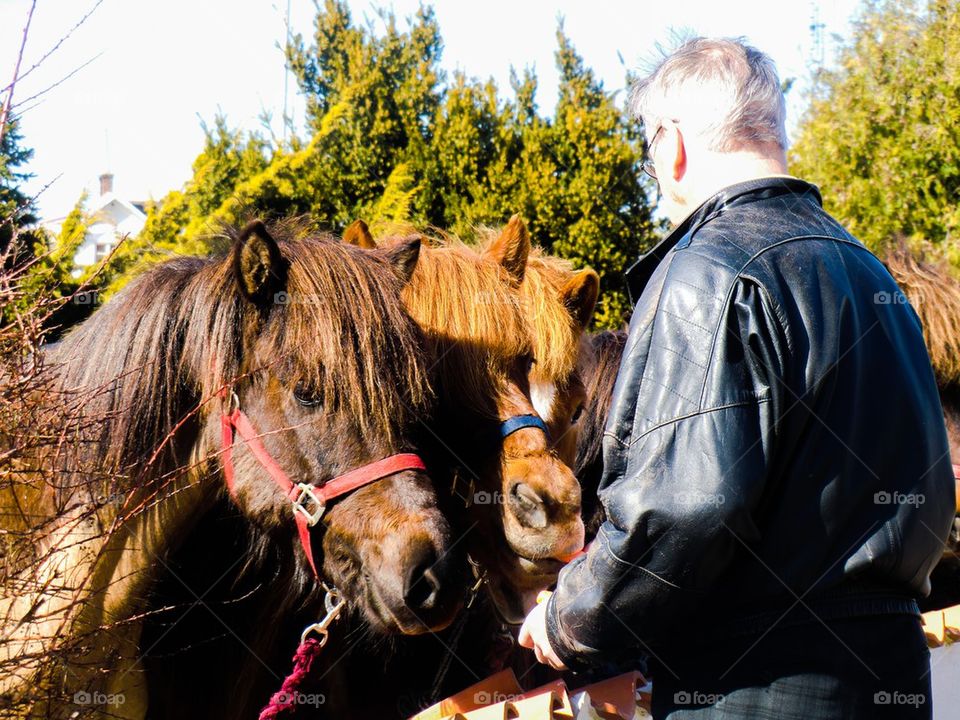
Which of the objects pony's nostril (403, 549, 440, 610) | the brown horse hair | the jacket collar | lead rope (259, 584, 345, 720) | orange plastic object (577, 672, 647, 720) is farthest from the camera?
the brown horse hair

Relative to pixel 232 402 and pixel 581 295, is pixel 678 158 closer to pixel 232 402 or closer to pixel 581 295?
pixel 232 402

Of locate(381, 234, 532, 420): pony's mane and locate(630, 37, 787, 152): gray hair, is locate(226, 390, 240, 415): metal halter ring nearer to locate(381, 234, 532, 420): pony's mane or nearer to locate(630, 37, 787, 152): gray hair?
locate(381, 234, 532, 420): pony's mane

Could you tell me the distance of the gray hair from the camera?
6.37 ft

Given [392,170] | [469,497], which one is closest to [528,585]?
[469,497]

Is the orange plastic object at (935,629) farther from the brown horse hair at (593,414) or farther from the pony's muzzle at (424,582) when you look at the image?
the pony's muzzle at (424,582)

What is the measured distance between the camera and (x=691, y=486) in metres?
1.66

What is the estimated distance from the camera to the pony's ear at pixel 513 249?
3.84 m

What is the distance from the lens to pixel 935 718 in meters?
3.64

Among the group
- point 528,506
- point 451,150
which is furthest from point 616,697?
point 451,150

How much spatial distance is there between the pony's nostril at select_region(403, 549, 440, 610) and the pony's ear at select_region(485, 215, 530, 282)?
5.57ft

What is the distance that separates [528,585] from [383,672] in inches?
25.8

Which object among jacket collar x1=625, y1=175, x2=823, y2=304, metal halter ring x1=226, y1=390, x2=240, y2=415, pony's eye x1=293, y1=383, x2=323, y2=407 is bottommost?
pony's eye x1=293, y1=383, x2=323, y2=407

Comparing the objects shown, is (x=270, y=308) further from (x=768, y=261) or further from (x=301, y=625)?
(x=768, y=261)

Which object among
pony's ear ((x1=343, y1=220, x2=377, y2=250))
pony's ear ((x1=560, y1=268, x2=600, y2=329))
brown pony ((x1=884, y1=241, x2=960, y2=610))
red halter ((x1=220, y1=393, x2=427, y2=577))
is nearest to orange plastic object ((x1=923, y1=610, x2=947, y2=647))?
brown pony ((x1=884, y1=241, x2=960, y2=610))
